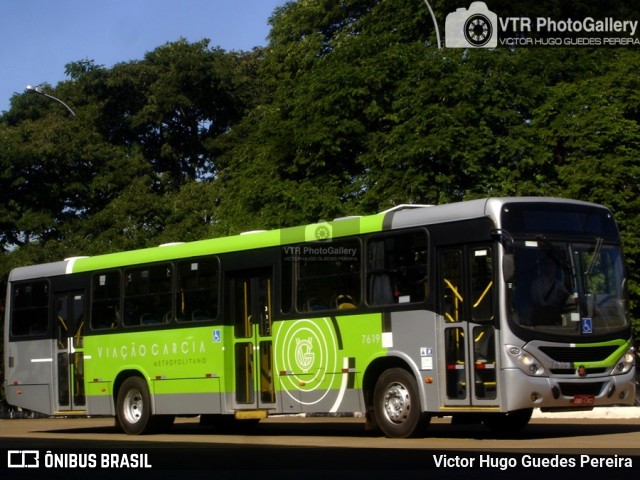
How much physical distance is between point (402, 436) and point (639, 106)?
15.2 meters

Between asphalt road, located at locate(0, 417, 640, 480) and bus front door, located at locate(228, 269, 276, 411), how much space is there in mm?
702

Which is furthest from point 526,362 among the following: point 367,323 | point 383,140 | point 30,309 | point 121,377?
point 383,140

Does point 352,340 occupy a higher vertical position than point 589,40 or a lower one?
lower

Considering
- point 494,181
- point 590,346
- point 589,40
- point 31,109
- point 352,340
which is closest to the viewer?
point 590,346

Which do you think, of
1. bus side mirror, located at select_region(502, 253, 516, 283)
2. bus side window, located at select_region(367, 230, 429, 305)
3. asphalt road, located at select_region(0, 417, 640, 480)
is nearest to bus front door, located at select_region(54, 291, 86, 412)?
asphalt road, located at select_region(0, 417, 640, 480)

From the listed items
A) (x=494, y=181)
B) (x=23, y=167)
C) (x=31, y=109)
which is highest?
(x=31, y=109)

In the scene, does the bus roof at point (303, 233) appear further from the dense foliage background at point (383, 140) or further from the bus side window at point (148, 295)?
the dense foliage background at point (383, 140)

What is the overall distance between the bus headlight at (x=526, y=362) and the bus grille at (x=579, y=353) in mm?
214

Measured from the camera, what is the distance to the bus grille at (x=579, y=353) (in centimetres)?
1636

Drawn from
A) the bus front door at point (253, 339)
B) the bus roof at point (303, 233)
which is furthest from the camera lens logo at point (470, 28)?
the bus front door at point (253, 339)

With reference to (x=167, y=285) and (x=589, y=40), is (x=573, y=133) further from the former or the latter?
(x=167, y=285)

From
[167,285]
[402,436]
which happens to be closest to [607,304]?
[402,436]

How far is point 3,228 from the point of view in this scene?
160ft

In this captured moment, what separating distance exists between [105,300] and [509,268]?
30.7 ft
